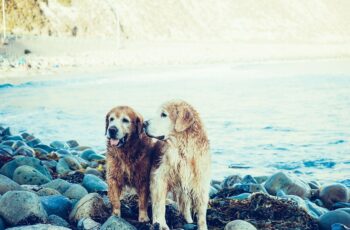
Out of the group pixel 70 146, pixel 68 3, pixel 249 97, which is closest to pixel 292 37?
pixel 68 3

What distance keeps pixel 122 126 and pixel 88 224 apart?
82cm

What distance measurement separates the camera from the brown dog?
445 centimetres

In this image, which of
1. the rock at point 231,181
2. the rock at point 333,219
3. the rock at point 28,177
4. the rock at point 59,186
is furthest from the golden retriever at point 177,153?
the rock at point 231,181

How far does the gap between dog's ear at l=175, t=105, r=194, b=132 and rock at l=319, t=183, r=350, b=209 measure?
3212mm

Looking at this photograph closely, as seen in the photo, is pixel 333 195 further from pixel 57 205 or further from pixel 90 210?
pixel 57 205

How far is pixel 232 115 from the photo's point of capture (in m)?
18.8

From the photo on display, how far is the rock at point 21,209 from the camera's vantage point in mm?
4340

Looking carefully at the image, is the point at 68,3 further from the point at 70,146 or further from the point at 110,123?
the point at 110,123

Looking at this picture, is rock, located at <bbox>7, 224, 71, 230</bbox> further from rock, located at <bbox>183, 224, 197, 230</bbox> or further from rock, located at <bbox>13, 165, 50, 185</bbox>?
rock, located at <bbox>13, 165, 50, 185</bbox>

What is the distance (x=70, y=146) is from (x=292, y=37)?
11479cm

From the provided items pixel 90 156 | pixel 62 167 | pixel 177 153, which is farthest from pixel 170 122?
pixel 90 156

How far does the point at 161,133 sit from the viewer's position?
170 inches

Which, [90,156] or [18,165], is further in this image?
[90,156]

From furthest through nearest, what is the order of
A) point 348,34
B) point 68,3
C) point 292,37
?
1. point 348,34
2. point 292,37
3. point 68,3
